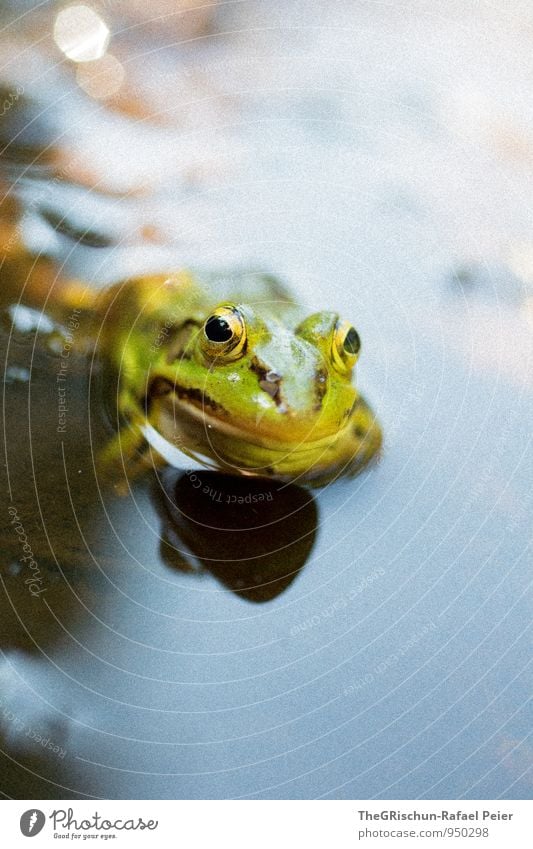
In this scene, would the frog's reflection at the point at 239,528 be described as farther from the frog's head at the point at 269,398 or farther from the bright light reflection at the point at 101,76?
the bright light reflection at the point at 101,76

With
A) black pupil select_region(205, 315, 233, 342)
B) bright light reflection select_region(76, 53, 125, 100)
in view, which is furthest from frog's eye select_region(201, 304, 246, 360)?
bright light reflection select_region(76, 53, 125, 100)

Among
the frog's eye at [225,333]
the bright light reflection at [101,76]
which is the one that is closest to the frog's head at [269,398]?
the frog's eye at [225,333]

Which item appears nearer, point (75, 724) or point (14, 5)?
point (75, 724)

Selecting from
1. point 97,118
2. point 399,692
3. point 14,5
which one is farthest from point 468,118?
point 399,692

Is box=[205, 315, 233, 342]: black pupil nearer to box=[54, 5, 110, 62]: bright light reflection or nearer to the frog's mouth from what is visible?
the frog's mouth

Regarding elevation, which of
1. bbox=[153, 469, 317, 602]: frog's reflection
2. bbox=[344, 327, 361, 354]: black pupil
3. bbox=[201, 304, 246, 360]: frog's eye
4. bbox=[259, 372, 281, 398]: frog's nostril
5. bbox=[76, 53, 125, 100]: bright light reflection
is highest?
bbox=[76, 53, 125, 100]: bright light reflection

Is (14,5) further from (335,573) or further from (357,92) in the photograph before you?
(335,573)
